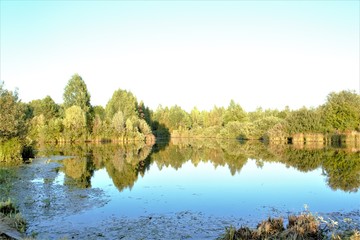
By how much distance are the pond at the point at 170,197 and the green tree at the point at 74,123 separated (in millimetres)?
32058

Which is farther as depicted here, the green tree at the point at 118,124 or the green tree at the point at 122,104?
the green tree at the point at 122,104

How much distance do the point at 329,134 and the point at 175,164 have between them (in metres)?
38.1

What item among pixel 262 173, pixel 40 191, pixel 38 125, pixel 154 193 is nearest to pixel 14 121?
pixel 40 191

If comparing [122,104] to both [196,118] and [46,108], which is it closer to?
[46,108]

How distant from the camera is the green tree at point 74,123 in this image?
55250mm

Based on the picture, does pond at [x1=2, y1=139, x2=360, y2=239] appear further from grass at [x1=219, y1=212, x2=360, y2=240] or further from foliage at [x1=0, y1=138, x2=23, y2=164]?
foliage at [x1=0, y1=138, x2=23, y2=164]

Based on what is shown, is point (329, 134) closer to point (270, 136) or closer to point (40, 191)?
point (270, 136)

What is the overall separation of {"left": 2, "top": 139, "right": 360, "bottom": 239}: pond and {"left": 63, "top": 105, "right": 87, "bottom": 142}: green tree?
32058 mm

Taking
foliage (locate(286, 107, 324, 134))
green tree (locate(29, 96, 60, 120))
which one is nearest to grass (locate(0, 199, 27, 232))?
foliage (locate(286, 107, 324, 134))

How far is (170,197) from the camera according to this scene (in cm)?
1459

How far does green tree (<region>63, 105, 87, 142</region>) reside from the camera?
181 feet

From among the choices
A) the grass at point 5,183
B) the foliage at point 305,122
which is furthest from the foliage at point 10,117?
the foliage at point 305,122

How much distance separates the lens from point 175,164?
27594 mm

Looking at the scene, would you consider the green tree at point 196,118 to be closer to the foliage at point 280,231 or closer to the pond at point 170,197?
the pond at point 170,197
